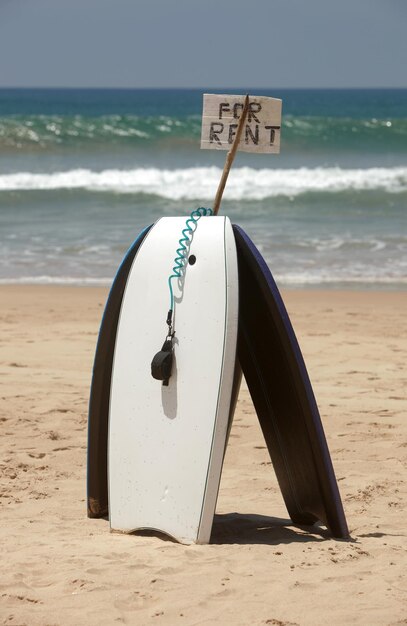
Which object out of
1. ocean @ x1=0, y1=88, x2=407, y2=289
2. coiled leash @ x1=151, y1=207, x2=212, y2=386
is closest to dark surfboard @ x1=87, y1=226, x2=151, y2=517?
coiled leash @ x1=151, y1=207, x2=212, y2=386

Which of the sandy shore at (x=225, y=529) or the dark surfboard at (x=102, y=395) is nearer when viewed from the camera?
the sandy shore at (x=225, y=529)

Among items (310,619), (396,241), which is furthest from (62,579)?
(396,241)

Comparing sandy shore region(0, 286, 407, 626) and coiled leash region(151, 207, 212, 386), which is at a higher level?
coiled leash region(151, 207, 212, 386)

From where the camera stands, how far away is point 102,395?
14.6ft

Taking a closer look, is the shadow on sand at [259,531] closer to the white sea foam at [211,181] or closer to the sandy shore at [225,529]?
the sandy shore at [225,529]

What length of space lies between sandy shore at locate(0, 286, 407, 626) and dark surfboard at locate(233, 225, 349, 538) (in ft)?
0.62

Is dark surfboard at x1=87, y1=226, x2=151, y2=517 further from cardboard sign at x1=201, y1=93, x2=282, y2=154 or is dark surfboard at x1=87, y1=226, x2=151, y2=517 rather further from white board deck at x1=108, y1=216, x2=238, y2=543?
cardboard sign at x1=201, y1=93, x2=282, y2=154

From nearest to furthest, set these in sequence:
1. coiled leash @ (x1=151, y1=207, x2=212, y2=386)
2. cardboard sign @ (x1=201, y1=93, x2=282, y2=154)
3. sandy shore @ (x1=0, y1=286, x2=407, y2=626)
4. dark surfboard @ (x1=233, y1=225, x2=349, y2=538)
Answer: sandy shore @ (x1=0, y1=286, x2=407, y2=626) → coiled leash @ (x1=151, y1=207, x2=212, y2=386) → dark surfboard @ (x1=233, y1=225, x2=349, y2=538) → cardboard sign @ (x1=201, y1=93, x2=282, y2=154)

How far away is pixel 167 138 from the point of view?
2936 cm

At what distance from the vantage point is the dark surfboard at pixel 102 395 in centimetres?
429

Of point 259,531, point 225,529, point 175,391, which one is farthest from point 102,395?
point 259,531

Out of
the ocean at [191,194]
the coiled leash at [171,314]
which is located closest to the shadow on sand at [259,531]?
the coiled leash at [171,314]

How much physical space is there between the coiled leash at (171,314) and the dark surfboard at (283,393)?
195 mm

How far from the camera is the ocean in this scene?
12.9 metres
